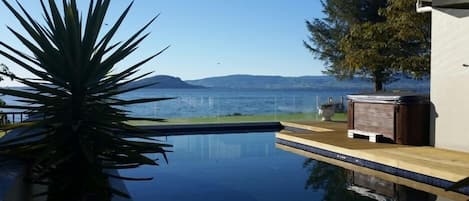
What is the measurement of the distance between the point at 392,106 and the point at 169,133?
22.1ft

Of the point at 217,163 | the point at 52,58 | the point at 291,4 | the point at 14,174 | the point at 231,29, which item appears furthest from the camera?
the point at 231,29

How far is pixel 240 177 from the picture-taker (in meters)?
7.99

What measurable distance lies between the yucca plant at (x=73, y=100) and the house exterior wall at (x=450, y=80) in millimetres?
6589

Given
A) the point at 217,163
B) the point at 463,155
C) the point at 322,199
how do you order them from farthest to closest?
the point at 217,163
the point at 463,155
the point at 322,199

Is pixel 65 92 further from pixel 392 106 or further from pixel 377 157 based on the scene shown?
pixel 392 106

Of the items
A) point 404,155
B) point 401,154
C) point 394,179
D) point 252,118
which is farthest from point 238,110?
point 394,179

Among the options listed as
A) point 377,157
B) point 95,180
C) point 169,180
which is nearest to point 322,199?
point 377,157

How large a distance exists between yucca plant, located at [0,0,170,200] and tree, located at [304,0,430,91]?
11.1 metres

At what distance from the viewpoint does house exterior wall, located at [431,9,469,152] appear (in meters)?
7.95

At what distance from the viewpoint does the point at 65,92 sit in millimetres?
2854

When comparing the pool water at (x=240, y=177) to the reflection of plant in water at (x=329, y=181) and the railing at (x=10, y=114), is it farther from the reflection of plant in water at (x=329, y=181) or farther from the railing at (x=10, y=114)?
the railing at (x=10, y=114)

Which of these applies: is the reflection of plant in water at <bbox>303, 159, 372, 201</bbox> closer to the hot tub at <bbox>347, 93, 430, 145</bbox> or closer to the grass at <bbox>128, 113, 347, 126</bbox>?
the hot tub at <bbox>347, 93, 430, 145</bbox>

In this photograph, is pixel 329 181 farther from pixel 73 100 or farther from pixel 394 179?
pixel 73 100

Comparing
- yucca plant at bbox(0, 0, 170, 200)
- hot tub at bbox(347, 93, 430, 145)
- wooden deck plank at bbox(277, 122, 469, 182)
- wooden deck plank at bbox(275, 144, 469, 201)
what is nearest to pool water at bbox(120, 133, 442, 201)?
wooden deck plank at bbox(275, 144, 469, 201)
